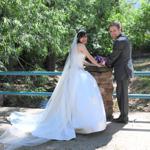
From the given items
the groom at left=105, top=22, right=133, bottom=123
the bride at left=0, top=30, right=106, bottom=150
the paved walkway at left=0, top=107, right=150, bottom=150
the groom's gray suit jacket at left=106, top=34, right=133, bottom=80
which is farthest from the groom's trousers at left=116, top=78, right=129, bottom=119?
the bride at left=0, top=30, right=106, bottom=150

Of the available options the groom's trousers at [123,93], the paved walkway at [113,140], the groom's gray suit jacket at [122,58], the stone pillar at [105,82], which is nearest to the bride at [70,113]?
the paved walkway at [113,140]

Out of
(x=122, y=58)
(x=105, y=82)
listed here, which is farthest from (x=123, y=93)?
(x=122, y=58)

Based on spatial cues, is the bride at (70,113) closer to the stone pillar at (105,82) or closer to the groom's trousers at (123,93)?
the stone pillar at (105,82)

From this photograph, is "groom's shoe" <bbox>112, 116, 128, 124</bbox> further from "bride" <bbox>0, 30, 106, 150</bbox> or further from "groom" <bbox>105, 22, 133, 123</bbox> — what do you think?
"bride" <bbox>0, 30, 106, 150</bbox>

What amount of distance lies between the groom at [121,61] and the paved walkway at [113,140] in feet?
1.31

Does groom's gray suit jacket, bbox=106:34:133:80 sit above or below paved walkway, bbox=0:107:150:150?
above

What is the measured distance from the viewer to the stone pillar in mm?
7474

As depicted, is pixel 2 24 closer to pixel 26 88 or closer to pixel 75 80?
pixel 75 80

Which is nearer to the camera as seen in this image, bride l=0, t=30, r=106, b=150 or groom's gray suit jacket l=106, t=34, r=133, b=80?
bride l=0, t=30, r=106, b=150

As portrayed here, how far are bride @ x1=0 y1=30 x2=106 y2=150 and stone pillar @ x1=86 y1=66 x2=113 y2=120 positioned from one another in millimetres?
237

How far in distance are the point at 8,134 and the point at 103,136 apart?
1581mm

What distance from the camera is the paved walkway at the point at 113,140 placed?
6164 mm

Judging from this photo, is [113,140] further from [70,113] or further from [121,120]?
[121,120]

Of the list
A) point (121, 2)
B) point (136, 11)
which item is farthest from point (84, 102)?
point (136, 11)
